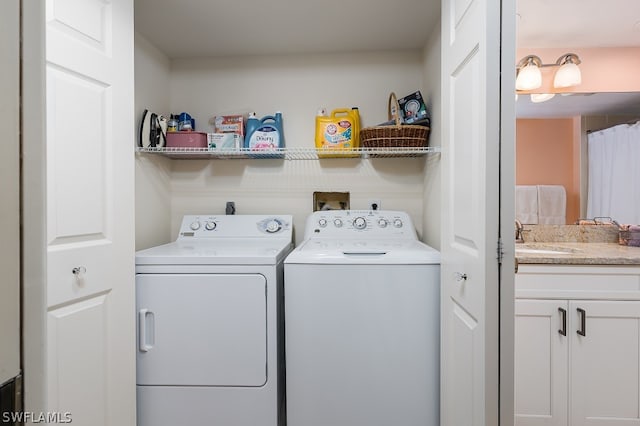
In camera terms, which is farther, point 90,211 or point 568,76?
point 568,76

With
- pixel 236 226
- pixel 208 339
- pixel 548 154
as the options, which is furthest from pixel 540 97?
pixel 208 339

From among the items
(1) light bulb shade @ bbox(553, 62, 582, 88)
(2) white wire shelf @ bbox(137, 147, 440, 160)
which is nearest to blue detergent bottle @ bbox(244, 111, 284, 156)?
(2) white wire shelf @ bbox(137, 147, 440, 160)

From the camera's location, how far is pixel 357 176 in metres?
2.25

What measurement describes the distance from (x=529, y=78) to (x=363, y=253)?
147cm

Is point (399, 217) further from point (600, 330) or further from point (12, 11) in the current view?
point (12, 11)

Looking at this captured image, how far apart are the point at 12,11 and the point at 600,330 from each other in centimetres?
211

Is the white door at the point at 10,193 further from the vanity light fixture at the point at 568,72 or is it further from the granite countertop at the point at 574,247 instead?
the vanity light fixture at the point at 568,72

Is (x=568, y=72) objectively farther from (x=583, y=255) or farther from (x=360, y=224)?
(x=360, y=224)

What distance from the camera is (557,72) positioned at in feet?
6.36

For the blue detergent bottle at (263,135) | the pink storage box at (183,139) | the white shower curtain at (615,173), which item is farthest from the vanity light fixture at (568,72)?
the pink storage box at (183,139)

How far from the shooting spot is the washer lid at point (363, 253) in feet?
4.91

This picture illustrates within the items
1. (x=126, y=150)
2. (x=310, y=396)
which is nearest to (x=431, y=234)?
(x=310, y=396)

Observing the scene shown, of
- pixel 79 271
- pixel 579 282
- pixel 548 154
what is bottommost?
pixel 579 282

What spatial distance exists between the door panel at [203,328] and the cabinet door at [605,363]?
1.44 m
